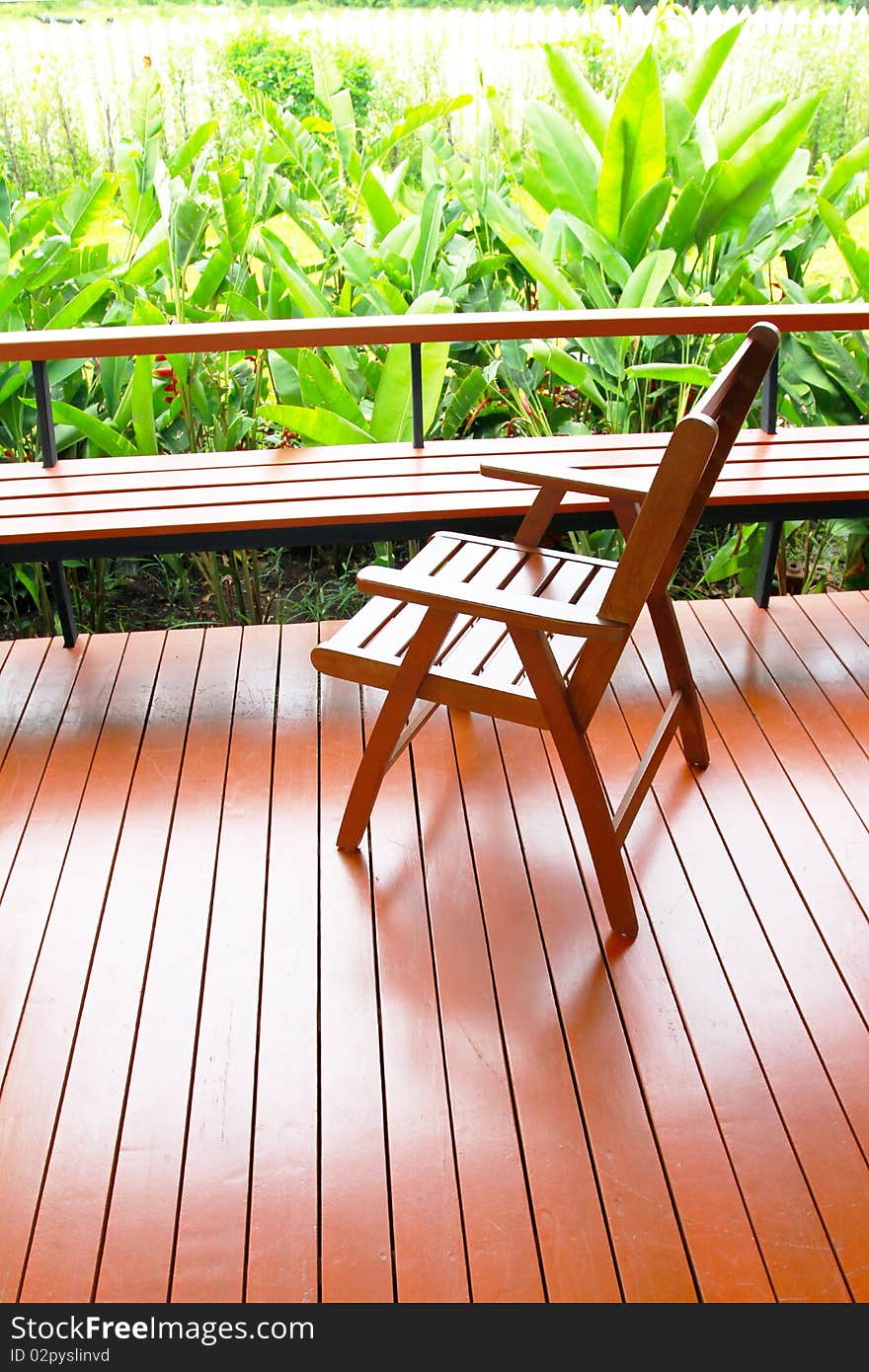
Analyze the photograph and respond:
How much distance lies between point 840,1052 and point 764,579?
157cm

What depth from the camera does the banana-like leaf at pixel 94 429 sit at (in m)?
3.17

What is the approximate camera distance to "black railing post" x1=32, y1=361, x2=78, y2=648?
116 inches

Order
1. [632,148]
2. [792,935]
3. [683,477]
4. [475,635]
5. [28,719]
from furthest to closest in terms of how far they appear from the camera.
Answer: [632,148] < [28,719] < [475,635] < [792,935] < [683,477]

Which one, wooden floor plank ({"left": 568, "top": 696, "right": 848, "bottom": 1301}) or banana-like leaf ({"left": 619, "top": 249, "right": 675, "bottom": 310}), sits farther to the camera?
banana-like leaf ({"left": 619, "top": 249, "right": 675, "bottom": 310})

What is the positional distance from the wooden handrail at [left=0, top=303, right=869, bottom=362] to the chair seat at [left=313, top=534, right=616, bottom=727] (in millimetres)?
697

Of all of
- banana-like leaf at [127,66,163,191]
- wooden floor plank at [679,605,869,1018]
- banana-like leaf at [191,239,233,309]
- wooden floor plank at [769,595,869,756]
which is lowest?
wooden floor plank at [769,595,869,756]

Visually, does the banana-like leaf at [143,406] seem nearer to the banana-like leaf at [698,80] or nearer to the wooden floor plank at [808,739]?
the wooden floor plank at [808,739]

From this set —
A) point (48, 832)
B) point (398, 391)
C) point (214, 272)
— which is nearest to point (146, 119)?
point (214, 272)

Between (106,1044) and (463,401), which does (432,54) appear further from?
(106,1044)

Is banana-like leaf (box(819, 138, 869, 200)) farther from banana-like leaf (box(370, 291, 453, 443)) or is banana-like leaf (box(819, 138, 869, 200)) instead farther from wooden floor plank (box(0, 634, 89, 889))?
wooden floor plank (box(0, 634, 89, 889))

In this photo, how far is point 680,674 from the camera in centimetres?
241

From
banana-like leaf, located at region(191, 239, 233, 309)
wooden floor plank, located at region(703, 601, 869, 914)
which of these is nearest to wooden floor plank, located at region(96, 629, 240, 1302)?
wooden floor plank, located at region(703, 601, 869, 914)

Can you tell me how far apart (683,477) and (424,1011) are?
93cm

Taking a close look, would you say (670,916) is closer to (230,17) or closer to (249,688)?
(249,688)
